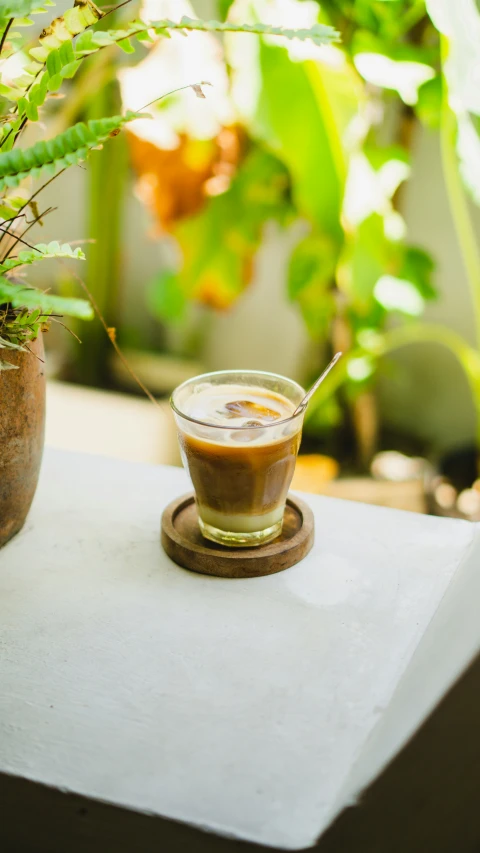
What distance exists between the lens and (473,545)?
780mm

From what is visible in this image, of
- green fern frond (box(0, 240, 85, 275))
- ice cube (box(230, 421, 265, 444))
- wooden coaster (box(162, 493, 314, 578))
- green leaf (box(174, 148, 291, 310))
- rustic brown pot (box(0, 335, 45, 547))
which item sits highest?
green fern frond (box(0, 240, 85, 275))

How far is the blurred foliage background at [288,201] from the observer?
143cm

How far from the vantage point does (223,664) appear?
0.62m

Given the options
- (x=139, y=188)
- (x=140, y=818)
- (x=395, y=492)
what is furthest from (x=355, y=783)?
(x=139, y=188)

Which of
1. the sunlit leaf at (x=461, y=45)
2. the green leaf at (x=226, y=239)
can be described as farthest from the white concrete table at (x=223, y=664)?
the green leaf at (x=226, y=239)

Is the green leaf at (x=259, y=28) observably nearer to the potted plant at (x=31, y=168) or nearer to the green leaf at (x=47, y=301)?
the potted plant at (x=31, y=168)

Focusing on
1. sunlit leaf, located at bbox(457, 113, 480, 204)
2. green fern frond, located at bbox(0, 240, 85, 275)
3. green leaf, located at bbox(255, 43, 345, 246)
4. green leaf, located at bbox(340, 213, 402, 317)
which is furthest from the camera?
green leaf, located at bbox(340, 213, 402, 317)

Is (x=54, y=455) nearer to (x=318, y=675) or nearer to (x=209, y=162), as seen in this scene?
(x=318, y=675)

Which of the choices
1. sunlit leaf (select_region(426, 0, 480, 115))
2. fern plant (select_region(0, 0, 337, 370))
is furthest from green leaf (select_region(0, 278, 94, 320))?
sunlit leaf (select_region(426, 0, 480, 115))

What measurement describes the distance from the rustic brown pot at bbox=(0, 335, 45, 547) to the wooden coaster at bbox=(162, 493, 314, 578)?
14 centimetres

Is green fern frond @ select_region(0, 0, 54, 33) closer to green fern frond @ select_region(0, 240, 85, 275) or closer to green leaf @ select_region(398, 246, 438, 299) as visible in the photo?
green fern frond @ select_region(0, 240, 85, 275)

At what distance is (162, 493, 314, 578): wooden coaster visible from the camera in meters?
0.72

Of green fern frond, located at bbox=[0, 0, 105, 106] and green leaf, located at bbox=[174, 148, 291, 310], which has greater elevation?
green fern frond, located at bbox=[0, 0, 105, 106]

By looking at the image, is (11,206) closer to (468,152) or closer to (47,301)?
(47,301)
